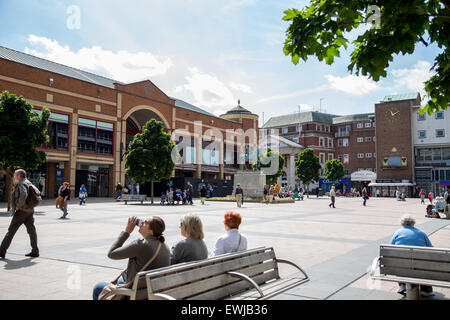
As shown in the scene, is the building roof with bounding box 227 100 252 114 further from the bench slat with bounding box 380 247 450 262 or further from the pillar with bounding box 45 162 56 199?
the bench slat with bounding box 380 247 450 262

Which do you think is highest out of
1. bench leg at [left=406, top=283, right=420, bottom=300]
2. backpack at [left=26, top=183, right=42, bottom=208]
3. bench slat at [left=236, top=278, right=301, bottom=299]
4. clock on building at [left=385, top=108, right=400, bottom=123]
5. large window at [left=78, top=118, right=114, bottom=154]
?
clock on building at [left=385, top=108, right=400, bottom=123]

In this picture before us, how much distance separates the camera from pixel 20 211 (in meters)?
7.79

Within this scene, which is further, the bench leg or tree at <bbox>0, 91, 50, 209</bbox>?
tree at <bbox>0, 91, 50, 209</bbox>

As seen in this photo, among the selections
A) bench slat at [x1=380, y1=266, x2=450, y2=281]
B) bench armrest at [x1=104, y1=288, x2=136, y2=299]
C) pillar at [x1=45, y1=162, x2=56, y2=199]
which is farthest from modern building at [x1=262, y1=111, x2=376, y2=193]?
bench armrest at [x1=104, y1=288, x2=136, y2=299]

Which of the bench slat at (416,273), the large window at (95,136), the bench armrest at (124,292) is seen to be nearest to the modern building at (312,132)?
the large window at (95,136)

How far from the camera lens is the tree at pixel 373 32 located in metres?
4.32

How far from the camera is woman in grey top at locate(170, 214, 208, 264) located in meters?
4.26

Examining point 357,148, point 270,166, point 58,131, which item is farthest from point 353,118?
point 58,131

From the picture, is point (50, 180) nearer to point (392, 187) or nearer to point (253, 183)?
point (253, 183)

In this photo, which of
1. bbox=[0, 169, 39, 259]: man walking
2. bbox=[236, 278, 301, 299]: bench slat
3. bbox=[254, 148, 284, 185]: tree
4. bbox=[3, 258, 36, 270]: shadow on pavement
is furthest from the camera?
bbox=[254, 148, 284, 185]: tree

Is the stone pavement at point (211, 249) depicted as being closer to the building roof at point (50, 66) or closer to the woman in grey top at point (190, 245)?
the woman in grey top at point (190, 245)

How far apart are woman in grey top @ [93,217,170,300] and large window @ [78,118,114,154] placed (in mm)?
36709

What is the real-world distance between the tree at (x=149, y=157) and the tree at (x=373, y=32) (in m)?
26.7

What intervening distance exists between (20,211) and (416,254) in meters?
7.39
